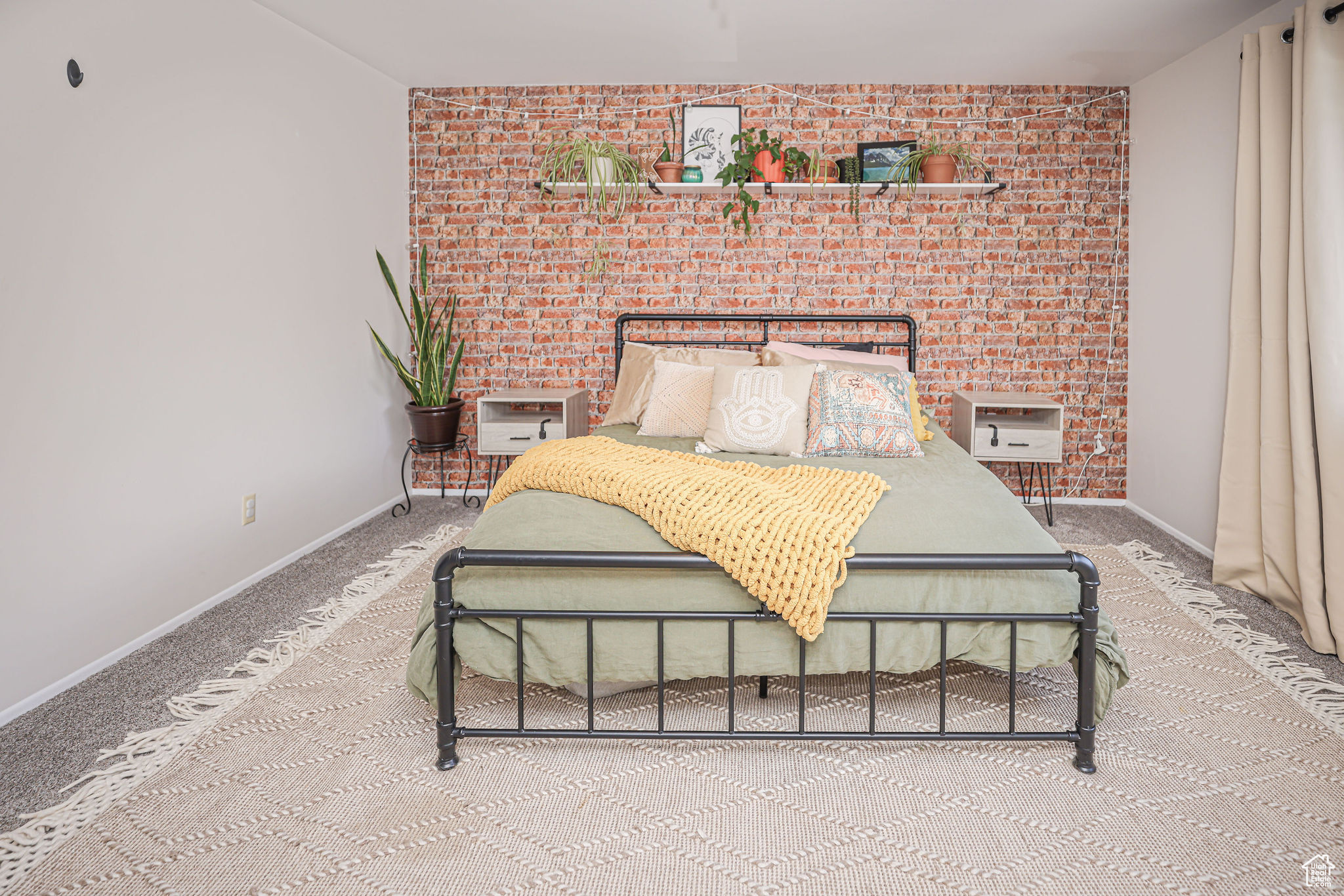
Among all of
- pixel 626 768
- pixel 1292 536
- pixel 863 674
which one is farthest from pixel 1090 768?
pixel 1292 536

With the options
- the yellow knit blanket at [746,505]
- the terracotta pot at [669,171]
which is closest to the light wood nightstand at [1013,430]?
the yellow knit blanket at [746,505]

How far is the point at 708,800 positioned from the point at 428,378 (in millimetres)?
2924

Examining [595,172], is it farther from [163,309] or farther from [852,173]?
[163,309]

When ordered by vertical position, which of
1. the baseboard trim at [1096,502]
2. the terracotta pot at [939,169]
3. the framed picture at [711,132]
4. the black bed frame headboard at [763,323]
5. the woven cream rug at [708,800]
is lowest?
the woven cream rug at [708,800]

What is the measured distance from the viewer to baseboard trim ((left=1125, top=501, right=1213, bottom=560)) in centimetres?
343

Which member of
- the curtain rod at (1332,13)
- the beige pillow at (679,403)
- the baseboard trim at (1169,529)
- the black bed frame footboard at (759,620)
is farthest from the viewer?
the baseboard trim at (1169,529)

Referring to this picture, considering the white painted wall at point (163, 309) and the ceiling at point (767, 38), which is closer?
the white painted wall at point (163, 309)

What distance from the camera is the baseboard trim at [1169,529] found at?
11.3 feet

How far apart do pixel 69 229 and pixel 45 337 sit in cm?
33

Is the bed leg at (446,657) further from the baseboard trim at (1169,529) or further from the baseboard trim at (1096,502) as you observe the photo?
the baseboard trim at (1096,502)

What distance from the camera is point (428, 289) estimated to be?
439 cm

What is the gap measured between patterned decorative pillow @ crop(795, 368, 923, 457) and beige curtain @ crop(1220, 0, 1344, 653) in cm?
124

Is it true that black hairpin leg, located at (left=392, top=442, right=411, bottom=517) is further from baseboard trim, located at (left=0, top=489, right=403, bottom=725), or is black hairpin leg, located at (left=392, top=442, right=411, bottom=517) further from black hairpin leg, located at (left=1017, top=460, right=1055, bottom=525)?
black hairpin leg, located at (left=1017, top=460, right=1055, bottom=525)

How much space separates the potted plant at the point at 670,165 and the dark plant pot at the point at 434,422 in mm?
1627
